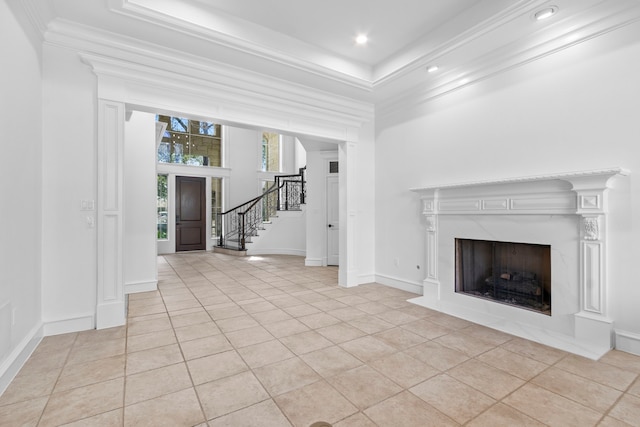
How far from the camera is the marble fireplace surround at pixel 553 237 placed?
266cm

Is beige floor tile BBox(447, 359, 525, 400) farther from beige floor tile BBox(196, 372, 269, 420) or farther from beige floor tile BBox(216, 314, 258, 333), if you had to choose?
beige floor tile BBox(216, 314, 258, 333)

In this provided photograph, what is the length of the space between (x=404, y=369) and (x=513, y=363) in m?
0.90

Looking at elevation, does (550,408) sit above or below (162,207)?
below

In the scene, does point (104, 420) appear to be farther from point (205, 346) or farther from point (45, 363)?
point (45, 363)

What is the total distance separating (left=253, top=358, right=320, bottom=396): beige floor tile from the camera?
2.11m

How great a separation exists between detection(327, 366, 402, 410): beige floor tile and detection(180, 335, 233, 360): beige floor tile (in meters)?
1.09

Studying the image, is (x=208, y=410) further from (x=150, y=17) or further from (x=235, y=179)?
(x=235, y=179)

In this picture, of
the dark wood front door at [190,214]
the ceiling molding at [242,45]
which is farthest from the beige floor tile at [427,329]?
the dark wood front door at [190,214]

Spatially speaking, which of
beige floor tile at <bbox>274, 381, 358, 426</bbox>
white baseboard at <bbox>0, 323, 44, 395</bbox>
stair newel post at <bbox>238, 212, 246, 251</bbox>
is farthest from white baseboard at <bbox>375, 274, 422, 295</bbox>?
stair newel post at <bbox>238, 212, 246, 251</bbox>

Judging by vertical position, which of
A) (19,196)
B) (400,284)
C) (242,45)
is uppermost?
(242,45)

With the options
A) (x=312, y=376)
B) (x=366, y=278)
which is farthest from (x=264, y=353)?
(x=366, y=278)

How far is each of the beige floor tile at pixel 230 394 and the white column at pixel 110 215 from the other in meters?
1.78

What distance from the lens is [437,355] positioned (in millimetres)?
2576

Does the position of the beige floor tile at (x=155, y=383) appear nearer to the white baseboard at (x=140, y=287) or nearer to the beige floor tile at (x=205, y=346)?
the beige floor tile at (x=205, y=346)
